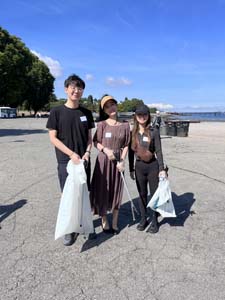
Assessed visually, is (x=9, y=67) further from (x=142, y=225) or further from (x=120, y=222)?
(x=142, y=225)

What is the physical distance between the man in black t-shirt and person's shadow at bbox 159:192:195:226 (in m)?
1.61

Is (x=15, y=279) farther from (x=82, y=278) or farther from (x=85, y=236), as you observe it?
(x=85, y=236)

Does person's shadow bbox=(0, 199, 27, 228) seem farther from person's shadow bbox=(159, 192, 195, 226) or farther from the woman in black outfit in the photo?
person's shadow bbox=(159, 192, 195, 226)

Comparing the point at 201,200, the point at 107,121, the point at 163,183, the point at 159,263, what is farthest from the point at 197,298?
the point at 201,200

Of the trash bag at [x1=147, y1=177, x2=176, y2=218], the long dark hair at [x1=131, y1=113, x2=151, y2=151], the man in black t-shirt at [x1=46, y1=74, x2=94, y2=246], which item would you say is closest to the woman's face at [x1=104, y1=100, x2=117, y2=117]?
the man in black t-shirt at [x1=46, y1=74, x2=94, y2=246]

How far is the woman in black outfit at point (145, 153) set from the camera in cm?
425

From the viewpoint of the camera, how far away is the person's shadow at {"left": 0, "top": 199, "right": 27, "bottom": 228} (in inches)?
197

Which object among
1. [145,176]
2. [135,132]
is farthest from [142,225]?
[135,132]

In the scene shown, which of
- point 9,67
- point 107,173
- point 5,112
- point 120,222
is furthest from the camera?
point 5,112

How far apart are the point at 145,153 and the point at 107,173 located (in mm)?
578

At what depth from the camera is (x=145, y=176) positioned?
14.6ft

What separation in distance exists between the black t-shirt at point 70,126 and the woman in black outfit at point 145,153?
72 cm

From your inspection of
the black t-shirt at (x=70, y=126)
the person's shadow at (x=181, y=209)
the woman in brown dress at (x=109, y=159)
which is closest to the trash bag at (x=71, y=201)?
the black t-shirt at (x=70, y=126)

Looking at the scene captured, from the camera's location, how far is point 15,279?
3152mm
